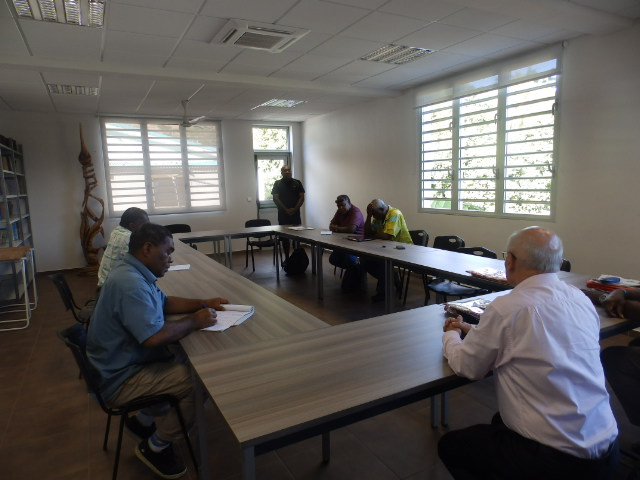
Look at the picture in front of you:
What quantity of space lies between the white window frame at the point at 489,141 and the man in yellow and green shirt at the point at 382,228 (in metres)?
1.16

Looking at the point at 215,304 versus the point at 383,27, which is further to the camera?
the point at 383,27

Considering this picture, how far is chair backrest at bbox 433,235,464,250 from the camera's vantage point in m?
4.37

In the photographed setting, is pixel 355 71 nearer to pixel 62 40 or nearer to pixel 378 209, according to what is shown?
pixel 378 209

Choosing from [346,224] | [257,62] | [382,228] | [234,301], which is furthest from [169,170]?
[234,301]

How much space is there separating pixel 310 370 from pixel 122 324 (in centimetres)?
93

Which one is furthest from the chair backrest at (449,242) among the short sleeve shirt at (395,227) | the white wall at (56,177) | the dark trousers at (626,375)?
the white wall at (56,177)

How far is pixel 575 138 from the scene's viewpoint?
13.9 ft

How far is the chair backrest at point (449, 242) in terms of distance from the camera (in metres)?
4.37

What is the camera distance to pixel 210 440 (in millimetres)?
2396

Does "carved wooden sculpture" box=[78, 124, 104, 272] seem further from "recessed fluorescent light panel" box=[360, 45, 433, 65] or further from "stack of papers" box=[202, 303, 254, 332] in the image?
"stack of papers" box=[202, 303, 254, 332]

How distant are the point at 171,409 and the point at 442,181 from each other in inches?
189

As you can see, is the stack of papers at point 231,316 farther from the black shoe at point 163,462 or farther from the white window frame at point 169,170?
the white window frame at point 169,170

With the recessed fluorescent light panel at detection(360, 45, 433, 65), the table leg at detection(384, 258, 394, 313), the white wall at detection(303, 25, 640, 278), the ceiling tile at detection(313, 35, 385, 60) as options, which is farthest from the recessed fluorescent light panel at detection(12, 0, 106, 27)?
the white wall at detection(303, 25, 640, 278)

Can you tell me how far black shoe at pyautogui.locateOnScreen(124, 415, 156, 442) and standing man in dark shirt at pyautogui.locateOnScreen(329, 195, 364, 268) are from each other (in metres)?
3.54
